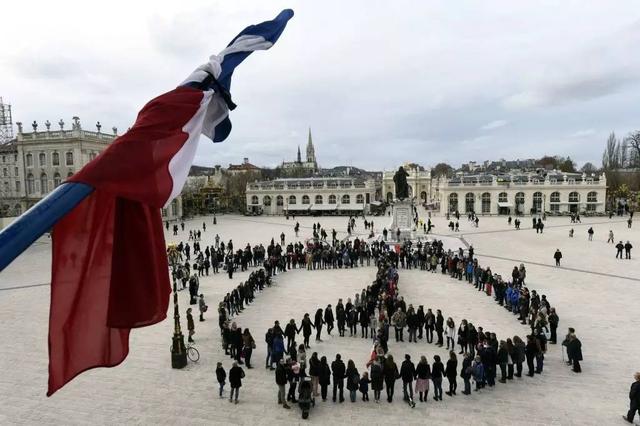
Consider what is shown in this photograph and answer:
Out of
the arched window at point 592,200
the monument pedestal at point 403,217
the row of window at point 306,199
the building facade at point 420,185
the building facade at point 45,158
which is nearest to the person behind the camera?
the monument pedestal at point 403,217

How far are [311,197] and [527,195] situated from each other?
35.3 metres

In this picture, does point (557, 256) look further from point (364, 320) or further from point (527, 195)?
point (527, 195)

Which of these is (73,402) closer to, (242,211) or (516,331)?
(516,331)

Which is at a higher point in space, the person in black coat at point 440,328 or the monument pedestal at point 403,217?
the monument pedestal at point 403,217

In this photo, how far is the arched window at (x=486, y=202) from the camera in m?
71.1

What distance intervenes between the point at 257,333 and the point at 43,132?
59.3m

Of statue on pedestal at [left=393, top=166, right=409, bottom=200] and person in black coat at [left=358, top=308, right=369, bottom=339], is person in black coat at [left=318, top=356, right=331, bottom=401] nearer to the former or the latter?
person in black coat at [left=358, top=308, right=369, bottom=339]

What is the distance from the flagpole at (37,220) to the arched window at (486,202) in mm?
73251

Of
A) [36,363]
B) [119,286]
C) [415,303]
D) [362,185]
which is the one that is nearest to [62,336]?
[119,286]

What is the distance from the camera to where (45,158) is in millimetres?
60125

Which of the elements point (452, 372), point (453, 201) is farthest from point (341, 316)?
point (453, 201)

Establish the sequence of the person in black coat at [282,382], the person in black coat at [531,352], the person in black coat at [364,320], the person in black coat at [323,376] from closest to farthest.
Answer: the person in black coat at [282,382]
the person in black coat at [323,376]
the person in black coat at [531,352]
the person in black coat at [364,320]

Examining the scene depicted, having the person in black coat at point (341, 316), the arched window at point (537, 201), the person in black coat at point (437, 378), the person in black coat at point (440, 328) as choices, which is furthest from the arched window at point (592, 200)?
the person in black coat at point (437, 378)

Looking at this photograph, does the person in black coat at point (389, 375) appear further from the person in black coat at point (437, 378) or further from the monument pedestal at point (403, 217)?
the monument pedestal at point (403, 217)
